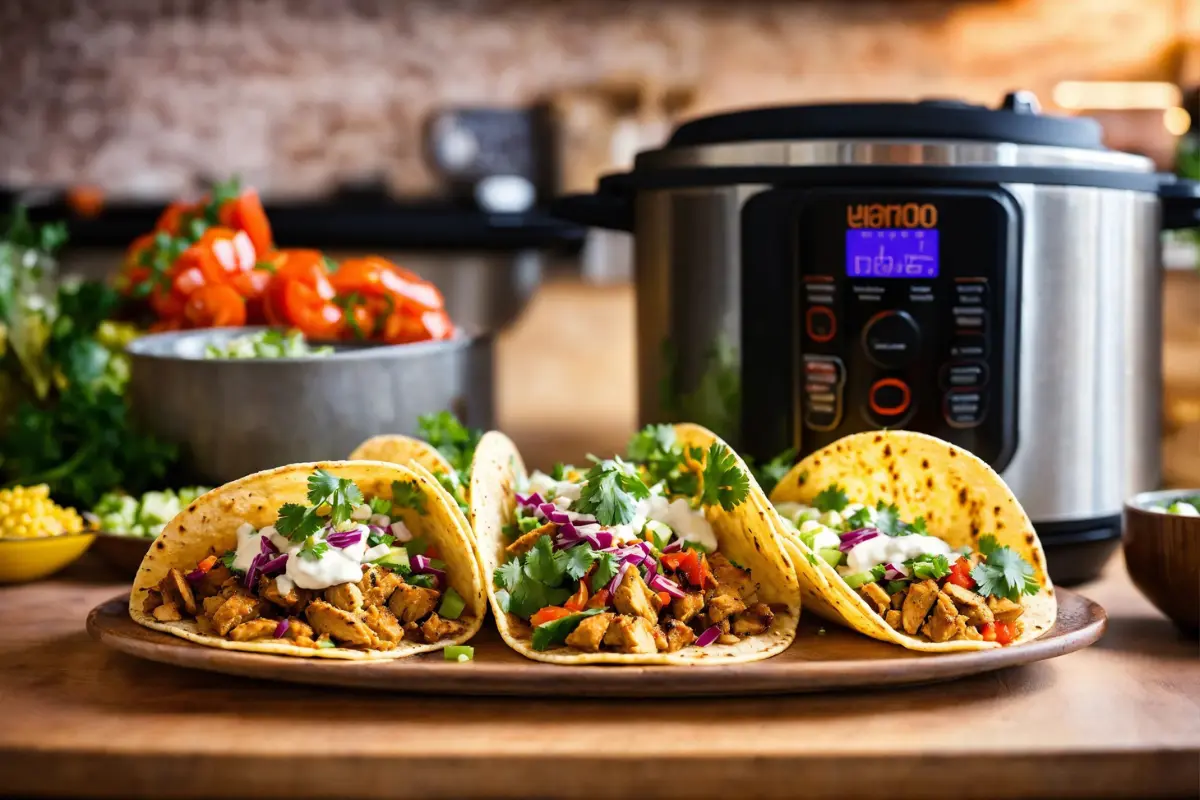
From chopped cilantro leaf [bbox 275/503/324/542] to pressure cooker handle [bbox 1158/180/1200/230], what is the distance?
128 cm

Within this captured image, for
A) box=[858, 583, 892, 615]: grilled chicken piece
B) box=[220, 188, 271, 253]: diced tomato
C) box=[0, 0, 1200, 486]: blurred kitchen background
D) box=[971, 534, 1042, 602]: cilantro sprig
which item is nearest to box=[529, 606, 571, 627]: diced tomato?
box=[858, 583, 892, 615]: grilled chicken piece

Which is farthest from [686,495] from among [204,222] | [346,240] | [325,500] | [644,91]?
[644,91]

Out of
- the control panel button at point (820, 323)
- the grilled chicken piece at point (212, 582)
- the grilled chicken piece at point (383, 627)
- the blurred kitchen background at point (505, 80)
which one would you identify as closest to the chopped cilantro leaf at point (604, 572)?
the grilled chicken piece at point (383, 627)

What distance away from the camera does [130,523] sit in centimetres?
167

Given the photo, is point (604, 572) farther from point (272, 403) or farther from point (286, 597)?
point (272, 403)

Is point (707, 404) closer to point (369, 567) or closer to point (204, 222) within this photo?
point (369, 567)

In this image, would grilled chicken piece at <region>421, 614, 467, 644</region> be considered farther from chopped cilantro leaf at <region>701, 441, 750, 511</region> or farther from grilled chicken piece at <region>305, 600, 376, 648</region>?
chopped cilantro leaf at <region>701, 441, 750, 511</region>

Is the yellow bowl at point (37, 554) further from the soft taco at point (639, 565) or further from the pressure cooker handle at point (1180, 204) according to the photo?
the pressure cooker handle at point (1180, 204)

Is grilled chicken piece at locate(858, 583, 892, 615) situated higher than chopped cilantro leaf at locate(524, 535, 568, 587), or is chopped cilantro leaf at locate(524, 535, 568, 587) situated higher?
chopped cilantro leaf at locate(524, 535, 568, 587)

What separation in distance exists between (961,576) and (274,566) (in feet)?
2.48

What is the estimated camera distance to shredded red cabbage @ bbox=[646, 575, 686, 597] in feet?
4.21

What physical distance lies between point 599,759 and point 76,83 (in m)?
5.71

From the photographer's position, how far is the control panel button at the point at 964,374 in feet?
5.28

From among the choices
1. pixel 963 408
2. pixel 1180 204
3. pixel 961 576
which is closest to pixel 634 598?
pixel 961 576
